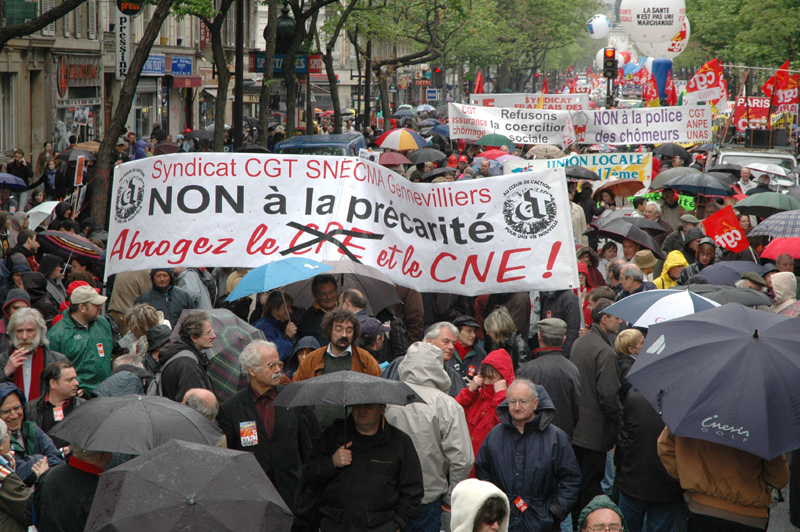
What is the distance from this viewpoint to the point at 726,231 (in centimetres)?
1059

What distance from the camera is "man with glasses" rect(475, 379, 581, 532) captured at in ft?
17.9

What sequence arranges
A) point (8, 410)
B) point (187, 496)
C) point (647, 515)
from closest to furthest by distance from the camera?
point (187, 496) < point (8, 410) < point (647, 515)

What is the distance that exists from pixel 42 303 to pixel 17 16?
9.50 metres

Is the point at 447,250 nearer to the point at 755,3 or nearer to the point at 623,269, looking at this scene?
the point at 623,269

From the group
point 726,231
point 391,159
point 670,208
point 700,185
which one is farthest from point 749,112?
point 726,231

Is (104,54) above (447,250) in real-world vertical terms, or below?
above

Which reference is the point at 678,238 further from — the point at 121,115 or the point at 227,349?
the point at 121,115

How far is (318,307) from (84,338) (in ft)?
6.02

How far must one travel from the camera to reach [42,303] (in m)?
8.29

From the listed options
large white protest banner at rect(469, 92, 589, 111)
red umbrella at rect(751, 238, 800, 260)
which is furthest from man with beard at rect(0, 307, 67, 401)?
large white protest banner at rect(469, 92, 589, 111)

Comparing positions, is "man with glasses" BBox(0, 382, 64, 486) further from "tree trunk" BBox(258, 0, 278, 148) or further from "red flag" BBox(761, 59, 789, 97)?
"red flag" BBox(761, 59, 789, 97)

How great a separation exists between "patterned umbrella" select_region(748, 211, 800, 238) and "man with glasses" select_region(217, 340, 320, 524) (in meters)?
6.95

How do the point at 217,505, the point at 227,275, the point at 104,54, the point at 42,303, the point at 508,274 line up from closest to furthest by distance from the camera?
the point at 217,505 < the point at 508,274 < the point at 42,303 < the point at 227,275 < the point at 104,54

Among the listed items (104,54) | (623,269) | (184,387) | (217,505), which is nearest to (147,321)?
(184,387)
